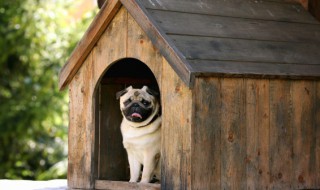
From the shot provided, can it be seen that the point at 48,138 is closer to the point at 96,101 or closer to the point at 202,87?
the point at 96,101

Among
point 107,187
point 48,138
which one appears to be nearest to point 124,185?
point 107,187

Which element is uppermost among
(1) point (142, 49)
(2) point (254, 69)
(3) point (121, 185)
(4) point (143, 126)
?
(1) point (142, 49)

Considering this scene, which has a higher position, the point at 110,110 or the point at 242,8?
the point at 242,8

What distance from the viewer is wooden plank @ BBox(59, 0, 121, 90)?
642cm

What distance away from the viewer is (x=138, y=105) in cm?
648

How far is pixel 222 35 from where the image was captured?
6.36 metres

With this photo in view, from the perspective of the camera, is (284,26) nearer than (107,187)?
No

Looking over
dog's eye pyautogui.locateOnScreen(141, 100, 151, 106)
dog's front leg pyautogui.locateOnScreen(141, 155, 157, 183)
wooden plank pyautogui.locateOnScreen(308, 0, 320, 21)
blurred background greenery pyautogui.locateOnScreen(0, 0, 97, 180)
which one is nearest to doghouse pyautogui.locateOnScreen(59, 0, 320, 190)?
dog's front leg pyautogui.locateOnScreen(141, 155, 157, 183)

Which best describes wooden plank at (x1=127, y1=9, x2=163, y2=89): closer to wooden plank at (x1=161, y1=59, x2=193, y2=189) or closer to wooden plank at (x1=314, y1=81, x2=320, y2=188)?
wooden plank at (x1=161, y1=59, x2=193, y2=189)

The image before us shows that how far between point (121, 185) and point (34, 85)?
7.97 metres

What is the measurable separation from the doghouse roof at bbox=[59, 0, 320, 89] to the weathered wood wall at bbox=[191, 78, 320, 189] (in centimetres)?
10

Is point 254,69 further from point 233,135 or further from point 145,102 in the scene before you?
point 145,102

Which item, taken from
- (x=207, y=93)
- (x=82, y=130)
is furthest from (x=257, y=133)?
(x=82, y=130)

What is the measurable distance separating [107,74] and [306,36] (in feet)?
4.91
